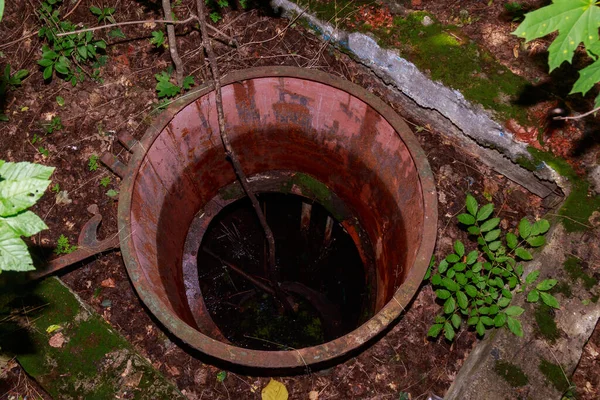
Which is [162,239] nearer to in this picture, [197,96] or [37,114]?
[197,96]

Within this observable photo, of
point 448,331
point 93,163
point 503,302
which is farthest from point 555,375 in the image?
point 93,163

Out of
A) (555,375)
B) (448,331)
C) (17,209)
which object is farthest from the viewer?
(448,331)

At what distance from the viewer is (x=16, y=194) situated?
4.02ft

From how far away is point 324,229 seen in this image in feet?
12.5

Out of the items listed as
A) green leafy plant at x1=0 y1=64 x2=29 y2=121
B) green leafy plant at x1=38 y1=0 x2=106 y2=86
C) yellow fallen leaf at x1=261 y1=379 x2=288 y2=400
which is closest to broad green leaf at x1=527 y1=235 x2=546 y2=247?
yellow fallen leaf at x1=261 y1=379 x2=288 y2=400

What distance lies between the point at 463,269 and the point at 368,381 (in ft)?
2.48

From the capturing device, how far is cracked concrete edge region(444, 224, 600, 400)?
2115 mm

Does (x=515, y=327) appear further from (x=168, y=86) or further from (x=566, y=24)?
(x=168, y=86)

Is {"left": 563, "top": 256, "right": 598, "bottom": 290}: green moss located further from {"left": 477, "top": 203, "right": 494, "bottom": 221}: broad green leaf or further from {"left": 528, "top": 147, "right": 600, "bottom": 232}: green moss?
{"left": 477, "top": 203, "right": 494, "bottom": 221}: broad green leaf

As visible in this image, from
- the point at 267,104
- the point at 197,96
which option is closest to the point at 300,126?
the point at 267,104

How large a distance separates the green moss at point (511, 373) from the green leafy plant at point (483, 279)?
16 cm

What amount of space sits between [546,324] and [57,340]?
7.68ft

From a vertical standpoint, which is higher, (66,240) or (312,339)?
(66,240)

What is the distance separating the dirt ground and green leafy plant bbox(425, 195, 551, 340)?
0.20 metres
